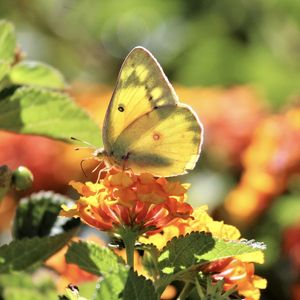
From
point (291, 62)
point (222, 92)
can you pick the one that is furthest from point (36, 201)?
point (291, 62)

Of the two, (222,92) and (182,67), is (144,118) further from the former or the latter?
(182,67)

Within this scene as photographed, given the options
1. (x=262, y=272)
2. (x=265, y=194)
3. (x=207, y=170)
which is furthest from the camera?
(x=207, y=170)

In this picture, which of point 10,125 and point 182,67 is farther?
point 182,67

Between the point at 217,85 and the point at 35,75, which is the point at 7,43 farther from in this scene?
the point at 217,85

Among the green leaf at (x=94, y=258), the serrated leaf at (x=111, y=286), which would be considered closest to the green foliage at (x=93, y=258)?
the green leaf at (x=94, y=258)

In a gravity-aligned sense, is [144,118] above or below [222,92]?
above

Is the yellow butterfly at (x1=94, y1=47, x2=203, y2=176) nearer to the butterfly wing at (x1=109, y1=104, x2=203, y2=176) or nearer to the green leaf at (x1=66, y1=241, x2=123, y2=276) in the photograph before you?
the butterfly wing at (x1=109, y1=104, x2=203, y2=176)

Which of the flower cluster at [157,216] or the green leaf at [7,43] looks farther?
the green leaf at [7,43]

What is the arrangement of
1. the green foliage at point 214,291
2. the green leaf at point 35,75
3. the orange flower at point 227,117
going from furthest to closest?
the orange flower at point 227,117
the green leaf at point 35,75
the green foliage at point 214,291

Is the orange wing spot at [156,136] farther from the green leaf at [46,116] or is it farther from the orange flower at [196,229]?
the orange flower at [196,229]
